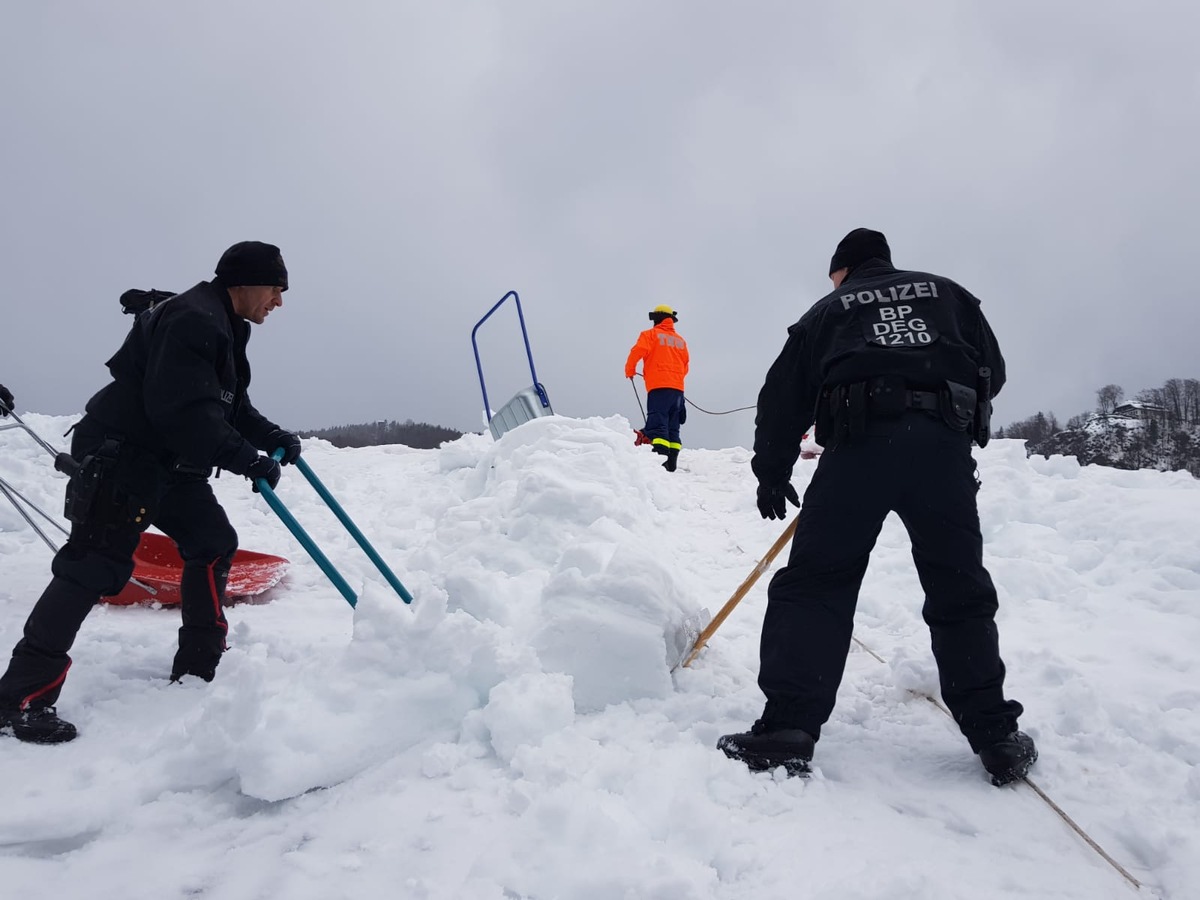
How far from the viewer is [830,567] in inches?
77.8

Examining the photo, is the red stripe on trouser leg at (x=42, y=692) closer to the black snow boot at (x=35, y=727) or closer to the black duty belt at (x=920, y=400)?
the black snow boot at (x=35, y=727)

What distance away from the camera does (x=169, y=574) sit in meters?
3.99

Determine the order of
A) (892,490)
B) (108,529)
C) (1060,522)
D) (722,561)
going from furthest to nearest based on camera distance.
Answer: (722,561), (1060,522), (108,529), (892,490)

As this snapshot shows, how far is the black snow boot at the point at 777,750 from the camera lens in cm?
180

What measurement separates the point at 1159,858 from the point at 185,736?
2.29 metres

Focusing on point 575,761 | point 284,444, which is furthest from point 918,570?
point 284,444

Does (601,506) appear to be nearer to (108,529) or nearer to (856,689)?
(856,689)

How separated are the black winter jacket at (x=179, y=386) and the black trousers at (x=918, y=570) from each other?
186 centimetres

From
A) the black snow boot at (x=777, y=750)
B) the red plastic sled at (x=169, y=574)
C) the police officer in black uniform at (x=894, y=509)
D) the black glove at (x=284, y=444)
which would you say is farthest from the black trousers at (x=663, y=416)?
the black snow boot at (x=777, y=750)

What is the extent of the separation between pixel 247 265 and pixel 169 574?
2441 millimetres

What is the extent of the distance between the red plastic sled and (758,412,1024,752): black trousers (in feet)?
9.41

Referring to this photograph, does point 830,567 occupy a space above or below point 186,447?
below

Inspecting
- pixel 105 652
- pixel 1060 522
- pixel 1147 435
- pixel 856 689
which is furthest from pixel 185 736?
pixel 1147 435

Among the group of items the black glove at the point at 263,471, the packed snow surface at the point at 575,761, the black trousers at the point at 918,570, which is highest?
the black glove at the point at 263,471
